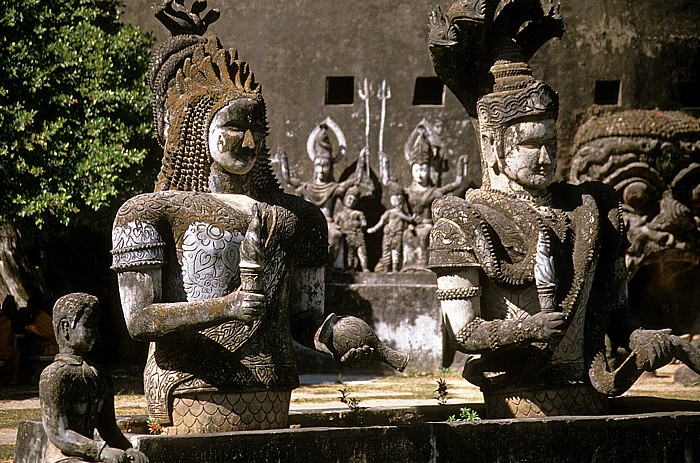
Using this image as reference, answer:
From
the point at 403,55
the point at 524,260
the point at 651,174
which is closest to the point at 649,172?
the point at 651,174

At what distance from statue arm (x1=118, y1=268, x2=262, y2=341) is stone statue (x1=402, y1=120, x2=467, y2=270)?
14.4 m

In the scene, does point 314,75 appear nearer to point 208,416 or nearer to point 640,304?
point 640,304

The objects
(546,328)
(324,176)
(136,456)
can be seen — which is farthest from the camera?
(324,176)

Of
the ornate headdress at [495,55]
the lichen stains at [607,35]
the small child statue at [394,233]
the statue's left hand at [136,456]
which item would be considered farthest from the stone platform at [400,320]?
the statue's left hand at [136,456]

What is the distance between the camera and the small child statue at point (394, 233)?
20.6 meters

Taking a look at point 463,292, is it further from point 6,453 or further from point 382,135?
point 382,135

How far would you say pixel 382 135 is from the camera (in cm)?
2112

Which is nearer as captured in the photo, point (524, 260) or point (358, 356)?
point (358, 356)

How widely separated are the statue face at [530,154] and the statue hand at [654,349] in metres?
1.01

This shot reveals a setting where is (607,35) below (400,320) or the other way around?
the other way around

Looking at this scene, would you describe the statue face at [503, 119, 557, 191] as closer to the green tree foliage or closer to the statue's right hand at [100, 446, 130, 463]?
the statue's right hand at [100, 446, 130, 463]

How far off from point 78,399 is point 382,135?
1588 centimetres

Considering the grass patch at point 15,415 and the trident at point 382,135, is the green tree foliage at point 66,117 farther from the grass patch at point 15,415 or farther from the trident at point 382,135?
the trident at point 382,135

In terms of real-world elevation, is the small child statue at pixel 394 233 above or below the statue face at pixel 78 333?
above
